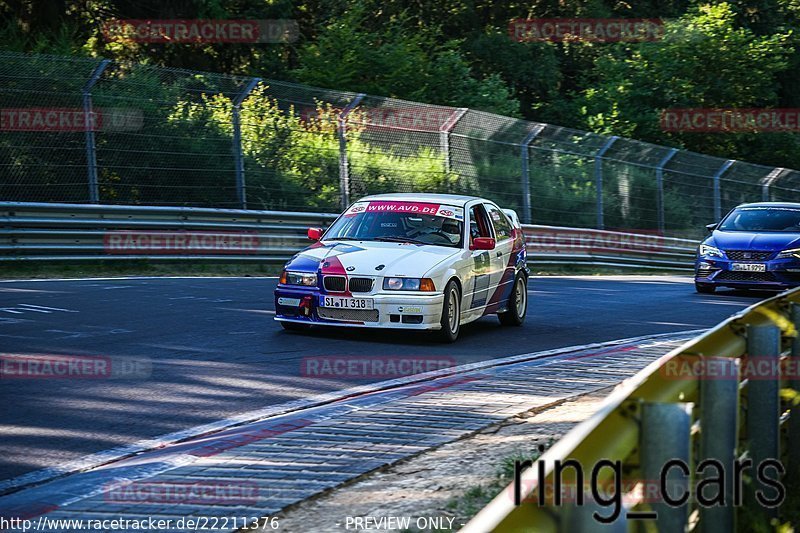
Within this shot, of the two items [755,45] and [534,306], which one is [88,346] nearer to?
[534,306]

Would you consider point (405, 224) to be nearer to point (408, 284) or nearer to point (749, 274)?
point (408, 284)

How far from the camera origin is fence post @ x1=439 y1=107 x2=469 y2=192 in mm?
24844

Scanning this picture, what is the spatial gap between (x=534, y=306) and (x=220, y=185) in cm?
736

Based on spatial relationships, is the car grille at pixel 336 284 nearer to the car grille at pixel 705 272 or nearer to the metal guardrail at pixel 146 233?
the metal guardrail at pixel 146 233

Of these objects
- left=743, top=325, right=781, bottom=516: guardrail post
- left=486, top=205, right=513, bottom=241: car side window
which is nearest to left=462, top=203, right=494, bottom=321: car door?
left=486, top=205, right=513, bottom=241: car side window

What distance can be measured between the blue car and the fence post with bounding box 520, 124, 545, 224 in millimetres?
6875

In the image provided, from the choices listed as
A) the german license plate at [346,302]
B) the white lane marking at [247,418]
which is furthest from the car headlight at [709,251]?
the german license plate at [346,302]

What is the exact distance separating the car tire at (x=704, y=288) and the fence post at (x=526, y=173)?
7.38 meters

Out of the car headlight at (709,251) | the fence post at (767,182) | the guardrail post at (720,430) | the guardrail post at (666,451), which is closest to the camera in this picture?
the guardrail post at (666,451)

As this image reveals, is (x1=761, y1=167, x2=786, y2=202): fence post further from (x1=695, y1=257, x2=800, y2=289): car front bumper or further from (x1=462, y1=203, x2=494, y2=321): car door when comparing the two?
(x1=462, y1=203, x2=494, y2=321): car door

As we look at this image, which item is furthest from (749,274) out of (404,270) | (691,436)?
(691,436)

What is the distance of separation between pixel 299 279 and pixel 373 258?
78 cm

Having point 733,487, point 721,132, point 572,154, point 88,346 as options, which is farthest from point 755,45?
point 733,487

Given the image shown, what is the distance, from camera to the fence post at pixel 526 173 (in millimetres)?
26625
